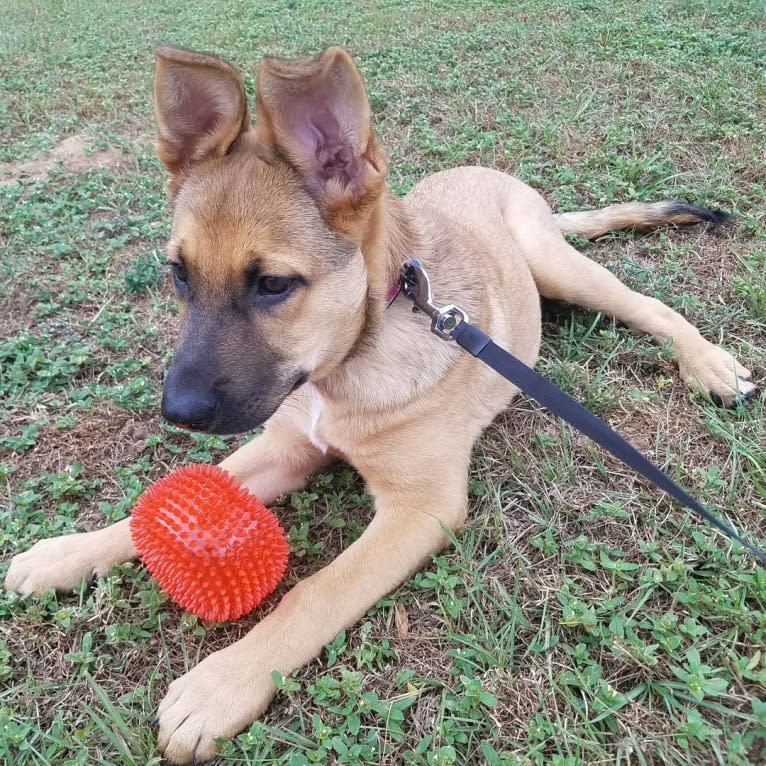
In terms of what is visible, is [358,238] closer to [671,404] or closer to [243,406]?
[243,406]

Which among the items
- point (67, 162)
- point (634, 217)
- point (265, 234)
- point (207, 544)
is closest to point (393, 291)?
point (265, 234)

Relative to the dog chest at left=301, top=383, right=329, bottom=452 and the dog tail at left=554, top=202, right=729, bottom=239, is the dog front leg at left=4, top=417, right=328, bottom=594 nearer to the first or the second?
the dog chest at left=301, top=383, right=329, bottom=452

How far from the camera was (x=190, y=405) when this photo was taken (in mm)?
2193

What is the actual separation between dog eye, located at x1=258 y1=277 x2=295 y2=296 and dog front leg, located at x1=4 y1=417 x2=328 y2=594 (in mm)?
928

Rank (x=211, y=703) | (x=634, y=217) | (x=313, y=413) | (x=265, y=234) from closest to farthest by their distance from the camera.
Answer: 1. (x=211, y=703)
2. (x=265, y=234)
3. (x=313, y=413)
4. (x=634, y=217)

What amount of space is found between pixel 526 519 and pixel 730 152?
4.15 m

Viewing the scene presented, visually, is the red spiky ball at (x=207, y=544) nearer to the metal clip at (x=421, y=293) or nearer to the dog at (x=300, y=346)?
the dog at (x=300, y=346)

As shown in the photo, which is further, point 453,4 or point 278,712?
point 453,4

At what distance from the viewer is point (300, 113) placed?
2.36 metres

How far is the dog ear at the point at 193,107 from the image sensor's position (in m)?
2.42

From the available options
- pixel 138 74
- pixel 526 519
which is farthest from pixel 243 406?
pixel 138 74

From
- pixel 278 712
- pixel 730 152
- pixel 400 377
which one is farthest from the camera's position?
pixel 730 152

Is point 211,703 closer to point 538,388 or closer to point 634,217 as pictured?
point 538,388

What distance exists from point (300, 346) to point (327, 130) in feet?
2.75
